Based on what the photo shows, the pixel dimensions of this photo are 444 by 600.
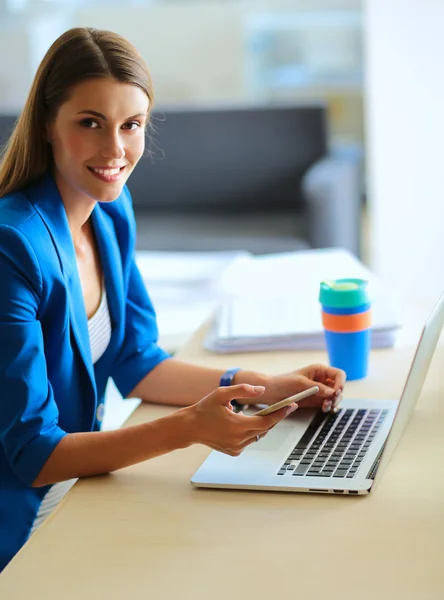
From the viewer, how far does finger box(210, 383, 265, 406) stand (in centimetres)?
97

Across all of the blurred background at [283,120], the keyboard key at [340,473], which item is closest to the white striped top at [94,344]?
the keyboard key at [340,473]

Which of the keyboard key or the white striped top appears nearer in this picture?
the keyboard key

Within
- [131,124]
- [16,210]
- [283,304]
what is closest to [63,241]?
[16,210]

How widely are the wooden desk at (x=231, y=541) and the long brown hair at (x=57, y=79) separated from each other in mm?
441

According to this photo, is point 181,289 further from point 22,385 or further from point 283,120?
point 283,120

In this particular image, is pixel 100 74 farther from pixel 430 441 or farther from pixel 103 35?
pixel 430 441

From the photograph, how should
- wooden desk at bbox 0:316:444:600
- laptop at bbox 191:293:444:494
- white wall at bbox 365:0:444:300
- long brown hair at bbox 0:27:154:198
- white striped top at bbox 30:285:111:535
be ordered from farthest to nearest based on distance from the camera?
white wall at bbox 365:0:444:300 < white striped top at bbox 30:285:111:535 < long brown hair at bbox 0:27:154:198 < laptop at bbox 191:293:444:494 < wooden desk at bbox 0:316:444:600

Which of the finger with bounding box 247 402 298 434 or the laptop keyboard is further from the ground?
the finger with bounding box 247 402 298 434

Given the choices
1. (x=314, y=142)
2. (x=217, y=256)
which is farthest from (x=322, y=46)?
(x=217, y=256)

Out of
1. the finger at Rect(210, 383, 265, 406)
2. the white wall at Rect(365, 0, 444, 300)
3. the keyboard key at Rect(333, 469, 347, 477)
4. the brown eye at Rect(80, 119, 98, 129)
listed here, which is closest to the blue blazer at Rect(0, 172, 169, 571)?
the brown eye at Rect(80, 119, 98, 129)

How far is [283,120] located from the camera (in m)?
3.86

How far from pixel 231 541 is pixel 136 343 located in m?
0.58

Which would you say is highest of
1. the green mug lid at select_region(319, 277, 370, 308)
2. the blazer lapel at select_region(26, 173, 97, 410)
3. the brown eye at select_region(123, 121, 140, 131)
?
the brown eye at select_region(123, 121, 140, 131)

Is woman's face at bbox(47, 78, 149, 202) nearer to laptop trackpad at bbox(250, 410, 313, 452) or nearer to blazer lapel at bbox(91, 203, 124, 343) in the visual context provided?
blazer lapel at bbox(91, 203, 124, 343)
